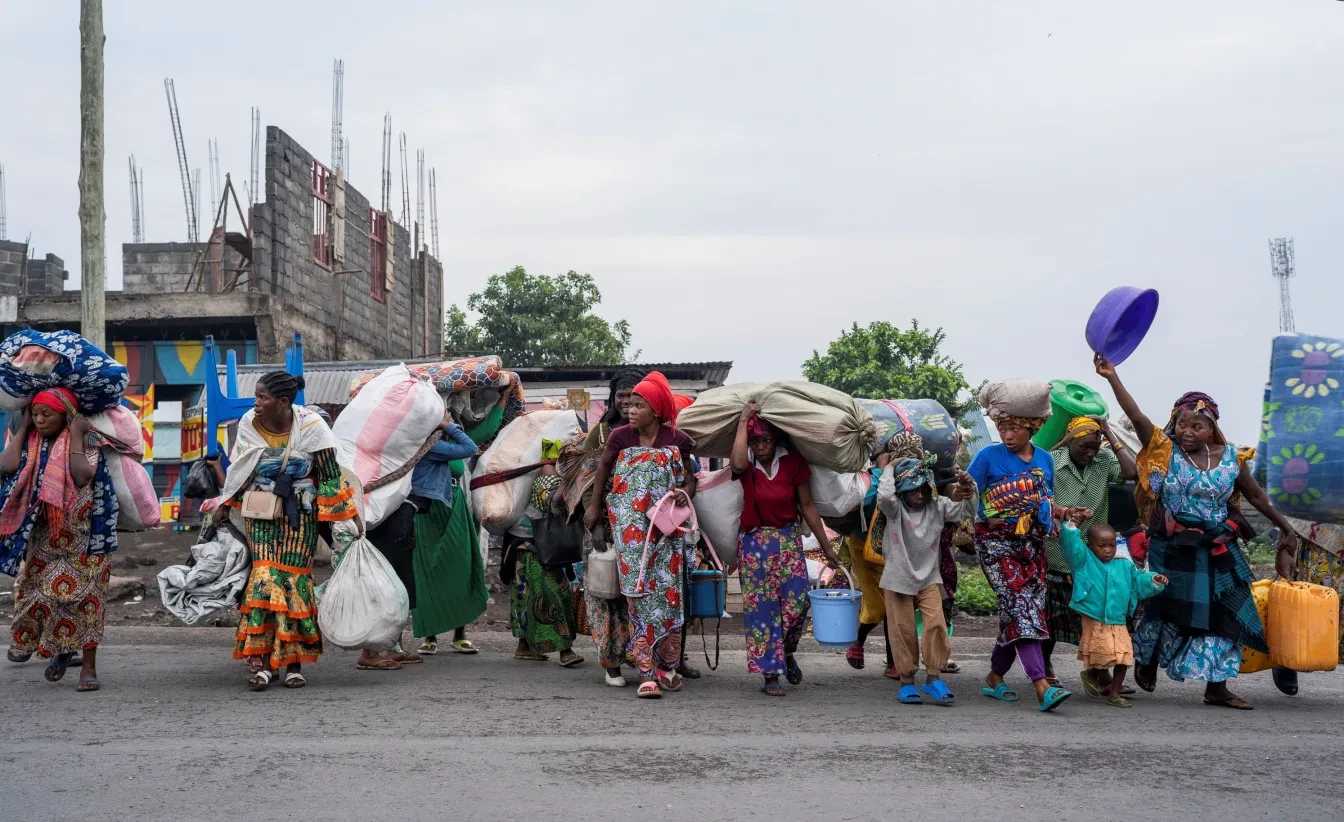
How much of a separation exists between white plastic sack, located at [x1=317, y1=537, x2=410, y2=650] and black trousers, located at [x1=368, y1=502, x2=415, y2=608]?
1.79 feet

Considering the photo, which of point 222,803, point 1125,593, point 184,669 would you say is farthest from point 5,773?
point 1125,593

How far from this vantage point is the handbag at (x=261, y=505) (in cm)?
666

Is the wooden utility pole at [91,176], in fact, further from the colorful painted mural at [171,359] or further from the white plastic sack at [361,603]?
the colorful painted mural at [171,359]

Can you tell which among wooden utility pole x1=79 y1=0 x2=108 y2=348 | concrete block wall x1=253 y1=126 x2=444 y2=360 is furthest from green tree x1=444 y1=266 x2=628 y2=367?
wooden utility pole x1=79 y1=0 x2=108 y2=348

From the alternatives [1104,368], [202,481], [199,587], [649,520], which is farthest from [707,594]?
[199,587]

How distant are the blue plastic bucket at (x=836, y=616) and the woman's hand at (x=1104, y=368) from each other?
1804 millimetres

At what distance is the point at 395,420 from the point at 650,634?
217 cm

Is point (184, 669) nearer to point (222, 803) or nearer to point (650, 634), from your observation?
point (650, 634)

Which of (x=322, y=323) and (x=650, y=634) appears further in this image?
(x=322, y=323)

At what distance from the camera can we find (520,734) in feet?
18.0

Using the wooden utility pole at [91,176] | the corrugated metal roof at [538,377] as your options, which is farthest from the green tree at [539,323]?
the wooden utility pole at [91,176]

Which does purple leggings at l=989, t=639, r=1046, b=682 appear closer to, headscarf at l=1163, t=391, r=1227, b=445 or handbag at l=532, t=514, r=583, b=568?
headscarf at l=1163, t=391, r=1227, b=445

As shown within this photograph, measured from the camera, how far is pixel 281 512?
674 cm

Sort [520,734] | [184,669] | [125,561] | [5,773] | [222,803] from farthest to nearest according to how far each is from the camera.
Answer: [125,561]
[184,669]
[520,734]
[5,773]
[222,803]
